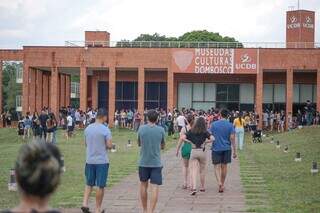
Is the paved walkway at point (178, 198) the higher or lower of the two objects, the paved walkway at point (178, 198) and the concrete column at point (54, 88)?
the lower

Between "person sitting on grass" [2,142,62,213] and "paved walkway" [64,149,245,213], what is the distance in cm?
830

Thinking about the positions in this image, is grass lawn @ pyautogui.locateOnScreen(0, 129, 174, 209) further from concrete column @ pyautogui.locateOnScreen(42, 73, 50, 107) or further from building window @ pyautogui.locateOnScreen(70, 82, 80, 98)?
building window @ pyautogui.locateOnScreen(70, 82, 80, 98)

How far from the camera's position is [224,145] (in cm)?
1436

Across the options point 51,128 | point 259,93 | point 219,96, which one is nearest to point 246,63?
point 259,93

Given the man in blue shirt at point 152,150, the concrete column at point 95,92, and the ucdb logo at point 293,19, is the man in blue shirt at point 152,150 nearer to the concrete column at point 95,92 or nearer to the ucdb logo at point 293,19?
the concrete column at point 95,92

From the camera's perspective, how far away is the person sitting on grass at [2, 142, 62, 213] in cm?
344

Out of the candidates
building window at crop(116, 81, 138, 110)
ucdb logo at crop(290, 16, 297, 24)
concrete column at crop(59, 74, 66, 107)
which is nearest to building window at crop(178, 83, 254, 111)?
building window at crop(116, 81, 138, 110)

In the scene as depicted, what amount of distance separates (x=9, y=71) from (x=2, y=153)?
88.4 metres

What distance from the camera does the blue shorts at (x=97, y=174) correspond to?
428 inches

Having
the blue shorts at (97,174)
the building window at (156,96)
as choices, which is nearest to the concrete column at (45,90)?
the building window at (156,96)

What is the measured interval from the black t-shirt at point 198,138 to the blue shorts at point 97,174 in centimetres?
356

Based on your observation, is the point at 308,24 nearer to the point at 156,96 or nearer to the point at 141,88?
the point at 156,96

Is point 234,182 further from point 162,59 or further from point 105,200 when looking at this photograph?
point 162,59

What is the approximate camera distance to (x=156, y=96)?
185 feet
